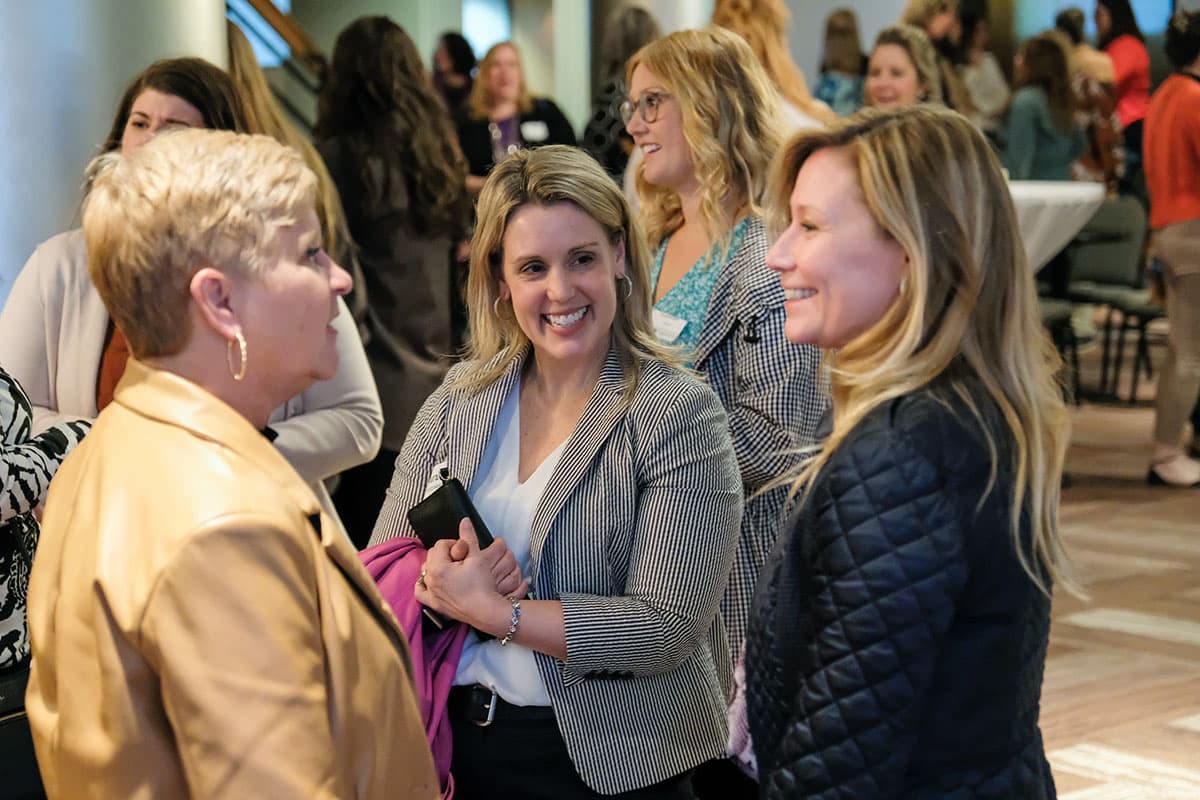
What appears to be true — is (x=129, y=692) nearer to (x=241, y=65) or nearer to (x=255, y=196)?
(x=255, y=196)

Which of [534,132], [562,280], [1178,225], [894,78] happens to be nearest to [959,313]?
[562,280]

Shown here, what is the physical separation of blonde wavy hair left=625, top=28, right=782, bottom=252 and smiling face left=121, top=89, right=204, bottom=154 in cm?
100

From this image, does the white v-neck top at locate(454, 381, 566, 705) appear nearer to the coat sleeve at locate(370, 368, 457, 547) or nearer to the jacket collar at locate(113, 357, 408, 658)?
the coat sleeve at locate(370, 368, 457, 547)

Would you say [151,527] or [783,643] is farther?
[783,643]

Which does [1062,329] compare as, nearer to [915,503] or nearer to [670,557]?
[670,557]

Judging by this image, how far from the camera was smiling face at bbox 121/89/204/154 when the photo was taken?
2834mm

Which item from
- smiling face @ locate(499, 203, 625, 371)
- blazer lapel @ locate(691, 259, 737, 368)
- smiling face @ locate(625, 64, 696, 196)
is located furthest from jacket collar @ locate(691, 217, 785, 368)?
smiling face @ locate(499, 203, 625, 371)

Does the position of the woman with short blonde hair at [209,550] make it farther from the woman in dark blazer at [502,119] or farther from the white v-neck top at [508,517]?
the woman in dark blazer at [502,119]

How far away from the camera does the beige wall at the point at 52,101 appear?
3.12m

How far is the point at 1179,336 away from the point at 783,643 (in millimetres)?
5871

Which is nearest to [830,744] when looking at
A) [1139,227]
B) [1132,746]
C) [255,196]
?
[255,196]

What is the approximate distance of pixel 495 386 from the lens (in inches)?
90.7

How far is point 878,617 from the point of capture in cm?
154

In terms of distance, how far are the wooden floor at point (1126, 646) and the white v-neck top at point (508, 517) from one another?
1.90 m
